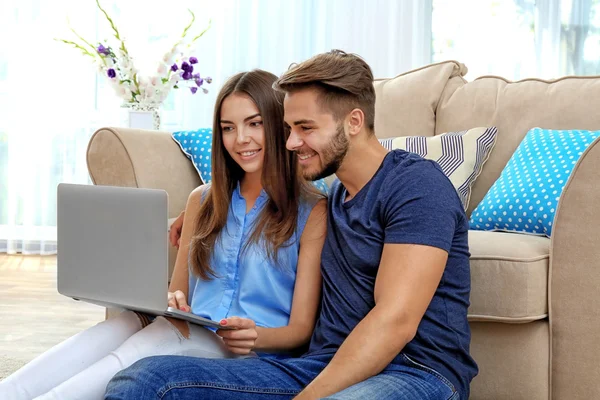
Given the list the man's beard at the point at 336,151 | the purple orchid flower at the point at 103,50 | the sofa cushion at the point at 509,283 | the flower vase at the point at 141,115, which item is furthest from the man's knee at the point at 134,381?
the purple orchid flower at the point at 103,50

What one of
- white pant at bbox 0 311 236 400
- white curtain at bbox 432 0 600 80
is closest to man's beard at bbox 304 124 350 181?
white pant at bbox 0 311 236 400

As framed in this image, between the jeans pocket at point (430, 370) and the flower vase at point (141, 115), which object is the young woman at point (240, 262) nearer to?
the jeans pocket at point (430, 370)

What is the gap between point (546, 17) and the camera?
4.38 m

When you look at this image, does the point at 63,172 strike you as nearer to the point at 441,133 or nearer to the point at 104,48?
the point at 104,48

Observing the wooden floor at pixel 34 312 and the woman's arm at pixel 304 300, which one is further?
the wooden floor at pixel 34 312

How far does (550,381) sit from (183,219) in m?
0.95

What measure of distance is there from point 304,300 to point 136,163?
989mm

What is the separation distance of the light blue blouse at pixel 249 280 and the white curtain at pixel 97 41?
2.88 metres

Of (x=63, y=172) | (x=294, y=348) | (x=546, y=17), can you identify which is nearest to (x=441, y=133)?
(x=294, y=348)

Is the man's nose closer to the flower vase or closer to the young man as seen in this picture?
the young man

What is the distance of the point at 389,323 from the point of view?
1.31 m

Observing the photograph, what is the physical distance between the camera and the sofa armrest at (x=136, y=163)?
2387mm

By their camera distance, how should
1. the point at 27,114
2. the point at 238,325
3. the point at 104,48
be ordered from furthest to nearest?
the point at 27,114 < the point at 104,48 < the point at 238,325

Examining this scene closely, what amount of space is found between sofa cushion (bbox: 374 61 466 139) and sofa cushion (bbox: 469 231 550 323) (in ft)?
2.93
